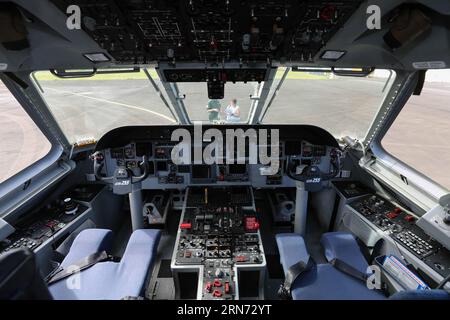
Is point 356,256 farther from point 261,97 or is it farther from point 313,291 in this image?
point 261,97

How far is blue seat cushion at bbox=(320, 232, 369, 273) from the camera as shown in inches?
79.5

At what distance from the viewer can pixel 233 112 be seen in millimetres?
3689

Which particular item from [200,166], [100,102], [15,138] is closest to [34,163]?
[15,138]

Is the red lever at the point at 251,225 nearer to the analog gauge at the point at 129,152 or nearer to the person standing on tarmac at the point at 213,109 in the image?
the person standing on tarmac at the point at 213,109

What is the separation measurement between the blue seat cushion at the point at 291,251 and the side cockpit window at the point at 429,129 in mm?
1668

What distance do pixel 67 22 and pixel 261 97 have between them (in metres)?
2.29

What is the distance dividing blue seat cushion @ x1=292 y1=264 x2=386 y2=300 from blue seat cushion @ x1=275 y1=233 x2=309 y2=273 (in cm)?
13

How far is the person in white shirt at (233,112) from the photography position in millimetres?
3581

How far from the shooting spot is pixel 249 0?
1400 mm

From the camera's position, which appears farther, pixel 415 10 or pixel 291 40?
pixel 291 40

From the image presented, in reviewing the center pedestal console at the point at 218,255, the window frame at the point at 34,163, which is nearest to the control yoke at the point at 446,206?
the center pedestal console at the point at 218,255

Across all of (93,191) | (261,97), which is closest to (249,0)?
(261,97)

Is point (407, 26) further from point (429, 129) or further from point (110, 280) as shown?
point (110, 280)
